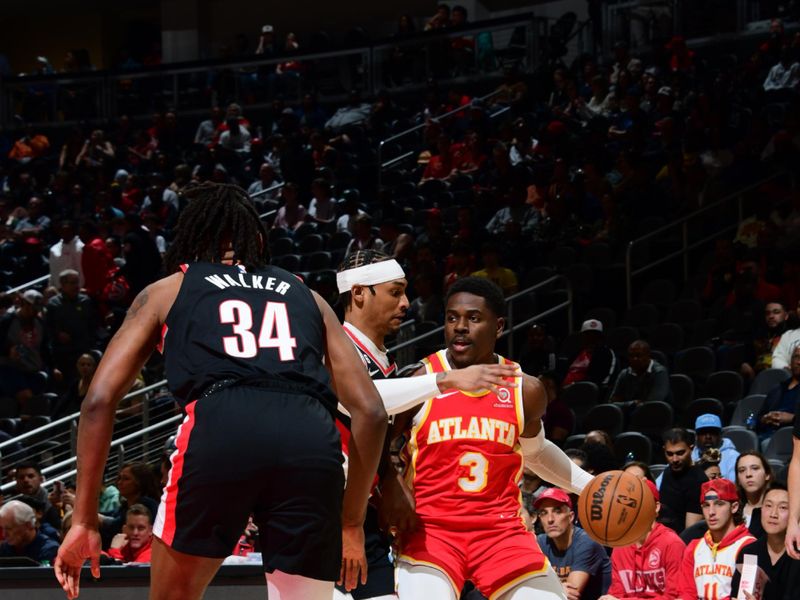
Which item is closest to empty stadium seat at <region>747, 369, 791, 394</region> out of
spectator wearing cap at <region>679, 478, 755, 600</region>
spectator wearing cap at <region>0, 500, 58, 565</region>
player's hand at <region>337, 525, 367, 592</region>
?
spectator wearing cap at <region>679, 478, 755, 600</region>

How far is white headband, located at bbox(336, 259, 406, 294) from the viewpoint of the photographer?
17.1 feet

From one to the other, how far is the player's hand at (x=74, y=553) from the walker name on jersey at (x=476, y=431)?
1700 mm

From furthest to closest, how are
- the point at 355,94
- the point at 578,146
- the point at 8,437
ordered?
the point at 355,94, the point at 578,146, the point at 8,437

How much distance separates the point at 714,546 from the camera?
7.67m

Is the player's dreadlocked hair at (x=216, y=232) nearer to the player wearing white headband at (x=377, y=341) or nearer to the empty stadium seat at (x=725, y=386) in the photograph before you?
the player wearing white headband at (x=377, y=341)

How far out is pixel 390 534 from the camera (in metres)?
4.85

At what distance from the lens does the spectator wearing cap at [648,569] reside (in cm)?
776

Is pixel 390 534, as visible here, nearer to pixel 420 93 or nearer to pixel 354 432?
pixel 354 432

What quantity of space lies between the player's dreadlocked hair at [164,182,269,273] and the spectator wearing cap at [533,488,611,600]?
177 inches

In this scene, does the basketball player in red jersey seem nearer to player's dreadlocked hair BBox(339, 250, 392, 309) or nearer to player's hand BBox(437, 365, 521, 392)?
player's dreadlocked hair BBox(339, 250, 392, 309)

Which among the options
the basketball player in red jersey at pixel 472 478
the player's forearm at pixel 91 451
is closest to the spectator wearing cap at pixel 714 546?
the basketball player in red jersey at pixel 472 478

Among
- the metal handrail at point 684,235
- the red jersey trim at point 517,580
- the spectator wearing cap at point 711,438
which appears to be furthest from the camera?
the metal handrail at point 684,235

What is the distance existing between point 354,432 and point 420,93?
16.8 meters

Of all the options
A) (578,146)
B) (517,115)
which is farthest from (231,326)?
(517,115)
